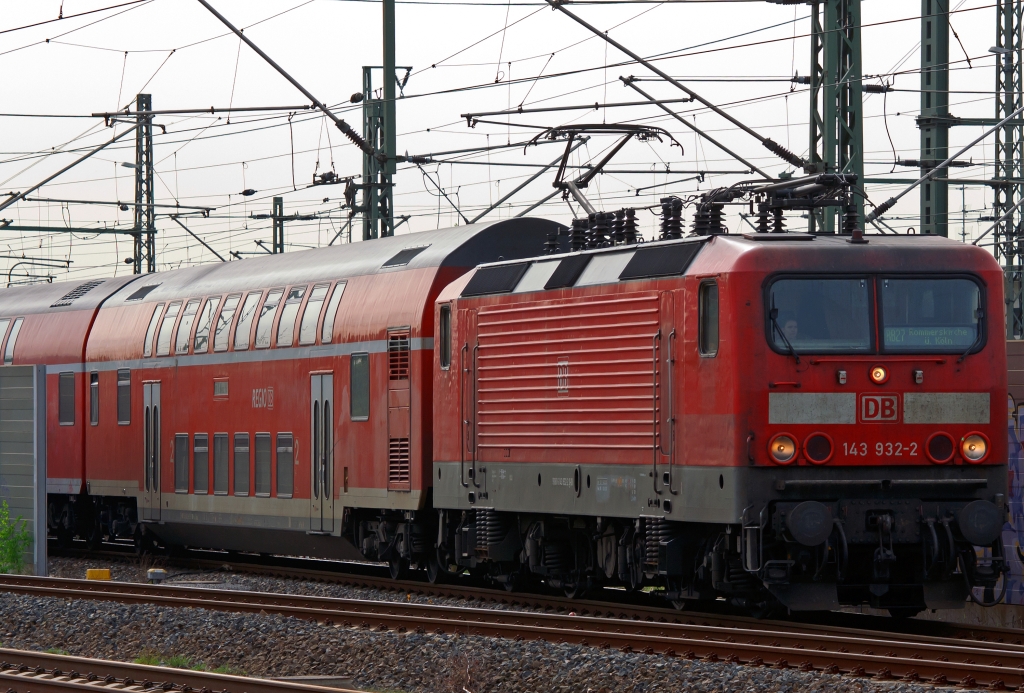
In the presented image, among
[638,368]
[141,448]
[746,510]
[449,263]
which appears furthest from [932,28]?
[141,448]

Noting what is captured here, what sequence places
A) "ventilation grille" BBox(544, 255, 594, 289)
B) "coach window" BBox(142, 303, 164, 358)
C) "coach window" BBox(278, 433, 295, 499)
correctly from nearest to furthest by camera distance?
"ventilation grille" BBox(544, 255, 594, 289) < "coach window" BBox(278, 433, 295, 499) < "coach window" BBox(142, 303, 164, 358)

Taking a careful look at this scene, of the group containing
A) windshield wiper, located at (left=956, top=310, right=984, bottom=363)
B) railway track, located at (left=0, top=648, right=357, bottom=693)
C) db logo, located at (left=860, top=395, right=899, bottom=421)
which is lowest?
railway track, located at (left=0, top=648, right=357, bottom=693)

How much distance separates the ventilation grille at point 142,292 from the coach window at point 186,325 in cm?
192

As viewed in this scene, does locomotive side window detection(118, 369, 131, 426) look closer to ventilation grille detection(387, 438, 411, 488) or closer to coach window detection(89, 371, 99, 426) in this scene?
coach window detection(89, 371, 99, 426)

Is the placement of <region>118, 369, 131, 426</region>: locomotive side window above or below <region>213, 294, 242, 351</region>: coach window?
below

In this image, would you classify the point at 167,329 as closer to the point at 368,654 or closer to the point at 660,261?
the point at 660,261

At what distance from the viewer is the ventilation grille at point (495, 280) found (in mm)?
17859

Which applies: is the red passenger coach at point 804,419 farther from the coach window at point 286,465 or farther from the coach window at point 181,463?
the coach window at point 181,463

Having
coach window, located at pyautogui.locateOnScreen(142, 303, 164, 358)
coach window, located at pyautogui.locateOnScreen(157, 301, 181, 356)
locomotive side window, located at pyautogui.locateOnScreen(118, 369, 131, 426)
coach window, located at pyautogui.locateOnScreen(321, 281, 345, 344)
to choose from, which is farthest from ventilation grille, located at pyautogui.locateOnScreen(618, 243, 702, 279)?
locomotive side window, located at pyautogui.locateOnScreen(118, 369, 131, 426)

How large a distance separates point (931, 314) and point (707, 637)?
140 inches

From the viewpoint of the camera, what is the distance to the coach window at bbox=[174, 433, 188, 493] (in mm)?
24413

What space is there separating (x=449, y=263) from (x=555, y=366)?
10.2 ft

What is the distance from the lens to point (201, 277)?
25328mm

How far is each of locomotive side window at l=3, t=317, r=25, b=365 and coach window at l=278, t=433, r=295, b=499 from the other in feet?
31.0
